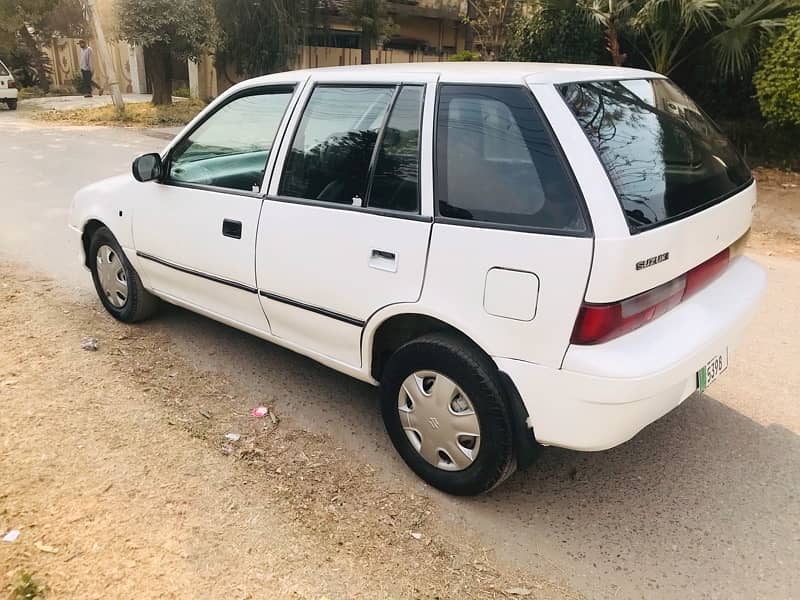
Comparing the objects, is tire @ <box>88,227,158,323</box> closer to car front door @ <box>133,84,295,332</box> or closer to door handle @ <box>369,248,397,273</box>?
car front door @ <box>133,84,295,332</box>

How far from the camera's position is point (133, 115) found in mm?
17812

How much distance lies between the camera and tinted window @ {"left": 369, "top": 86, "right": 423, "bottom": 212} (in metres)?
2.91

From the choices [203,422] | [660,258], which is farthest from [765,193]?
[203,422]

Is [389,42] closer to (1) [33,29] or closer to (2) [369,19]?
(2) [369,19]

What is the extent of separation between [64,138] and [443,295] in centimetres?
1425

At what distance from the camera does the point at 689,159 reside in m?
2.94

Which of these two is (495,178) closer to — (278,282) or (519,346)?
(519,346)

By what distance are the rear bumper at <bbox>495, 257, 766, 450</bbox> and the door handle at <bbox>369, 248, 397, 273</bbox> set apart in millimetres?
631

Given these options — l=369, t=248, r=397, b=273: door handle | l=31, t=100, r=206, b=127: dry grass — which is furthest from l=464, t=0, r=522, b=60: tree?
l=369, t=248, r=397, b=273: door handle

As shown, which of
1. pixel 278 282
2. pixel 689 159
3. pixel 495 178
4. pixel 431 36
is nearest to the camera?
pixel 495 178

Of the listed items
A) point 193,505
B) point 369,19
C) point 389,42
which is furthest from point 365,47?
point 193,505

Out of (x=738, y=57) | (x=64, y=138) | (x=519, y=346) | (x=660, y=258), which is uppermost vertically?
(x=738, y=57)

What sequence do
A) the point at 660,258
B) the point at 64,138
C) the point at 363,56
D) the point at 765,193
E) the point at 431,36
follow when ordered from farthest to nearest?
the point at 431,36
the point at 363,56
the point at 64,138
the point at 765,193
the point at 660,258

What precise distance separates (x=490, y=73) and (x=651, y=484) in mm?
2001
